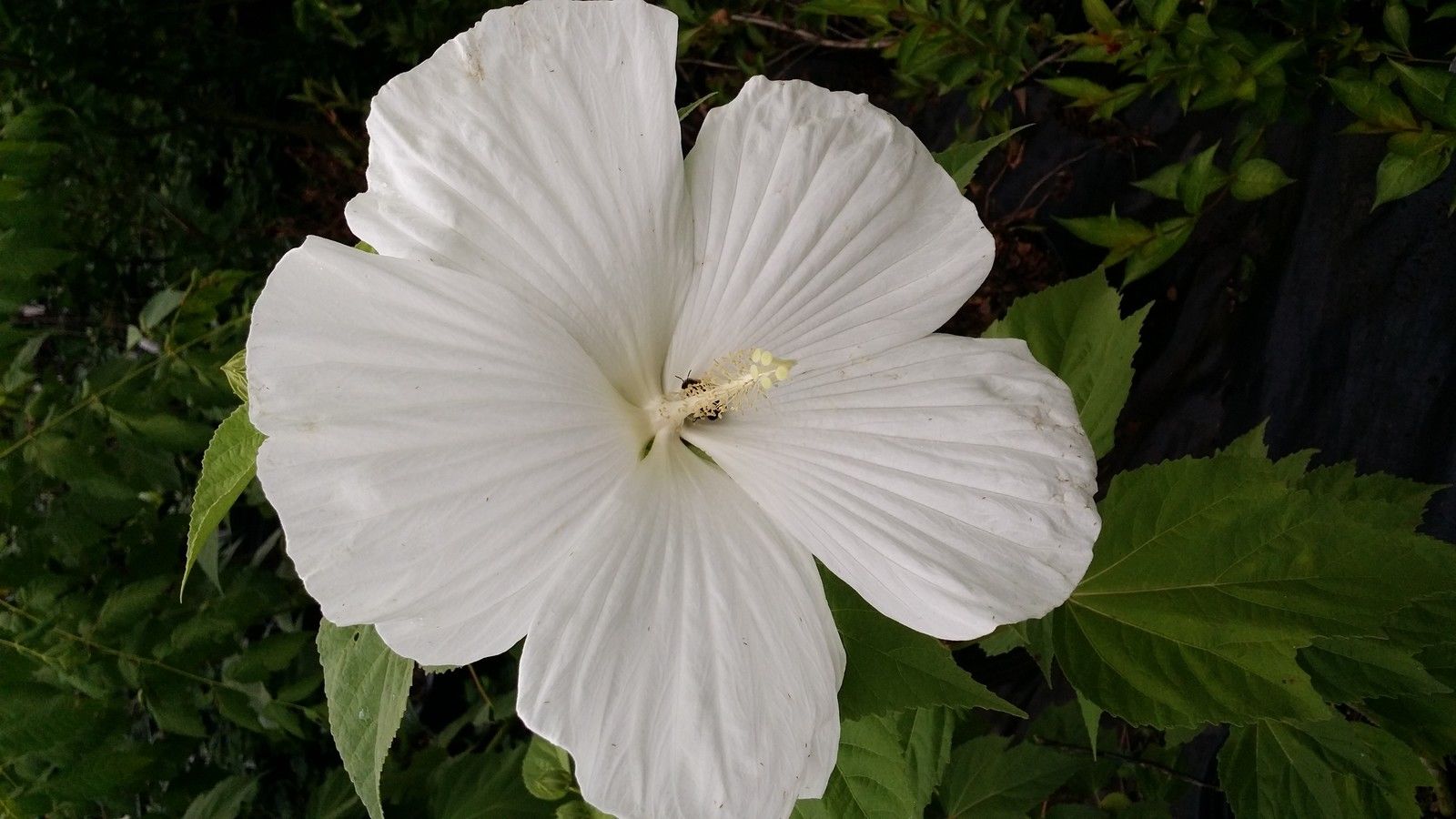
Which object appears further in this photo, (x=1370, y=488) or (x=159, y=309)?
(x=159, y=309)

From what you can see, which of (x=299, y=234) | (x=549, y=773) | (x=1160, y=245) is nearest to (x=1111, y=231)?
(x=1160, y=245)

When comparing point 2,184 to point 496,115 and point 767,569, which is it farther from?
point 767,569

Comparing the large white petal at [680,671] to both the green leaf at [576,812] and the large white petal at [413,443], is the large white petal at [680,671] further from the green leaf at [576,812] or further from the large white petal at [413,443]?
the green leaf at [576,812]

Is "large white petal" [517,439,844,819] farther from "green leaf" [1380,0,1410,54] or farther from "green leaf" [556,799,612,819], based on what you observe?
"green leaf" [1380,0,1410,54]

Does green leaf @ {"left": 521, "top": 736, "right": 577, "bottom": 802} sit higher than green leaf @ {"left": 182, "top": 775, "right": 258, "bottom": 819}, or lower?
higher

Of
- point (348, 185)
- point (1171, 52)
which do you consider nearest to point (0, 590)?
point (348, 185)

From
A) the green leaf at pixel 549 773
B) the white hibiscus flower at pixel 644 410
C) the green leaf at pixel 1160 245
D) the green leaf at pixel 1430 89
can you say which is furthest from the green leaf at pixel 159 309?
the green leaf at pixel 1430 89

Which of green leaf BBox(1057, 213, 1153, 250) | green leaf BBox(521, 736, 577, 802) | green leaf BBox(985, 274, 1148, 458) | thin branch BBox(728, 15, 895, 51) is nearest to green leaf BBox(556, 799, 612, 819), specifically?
green leaf BBox(521, 736, 577, 802)

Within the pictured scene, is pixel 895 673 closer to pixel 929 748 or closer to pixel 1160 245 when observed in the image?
pixel 929 748
